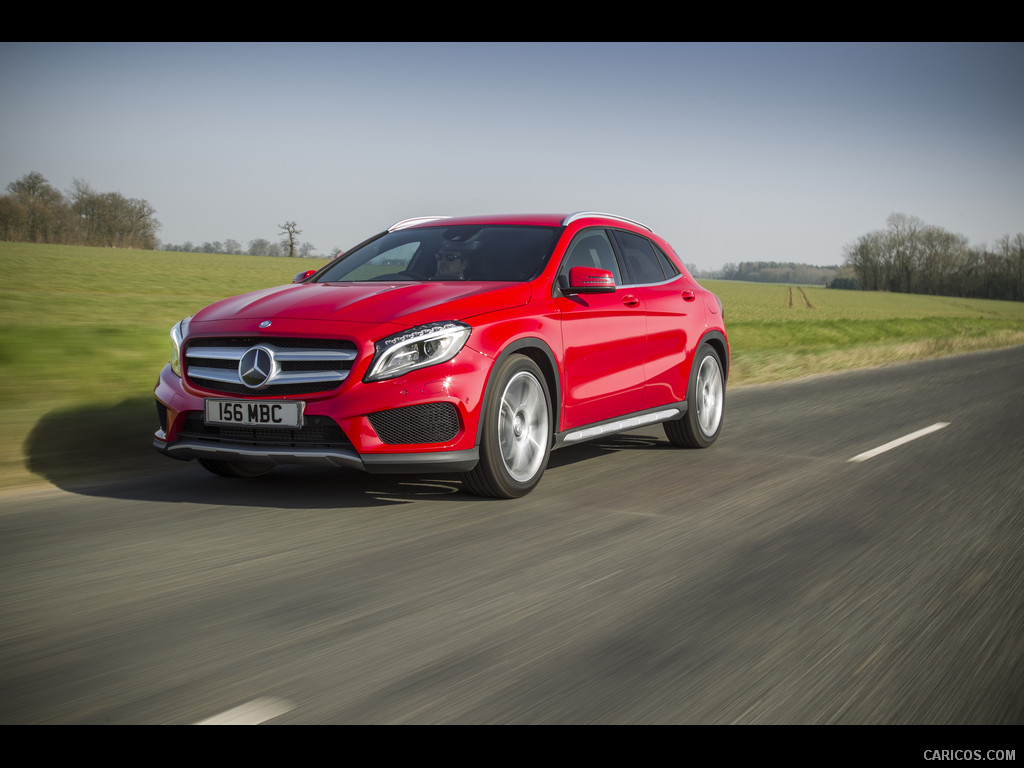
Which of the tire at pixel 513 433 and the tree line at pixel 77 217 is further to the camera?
the tree line at pixel 77 217

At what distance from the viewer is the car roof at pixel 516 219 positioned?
7.29m

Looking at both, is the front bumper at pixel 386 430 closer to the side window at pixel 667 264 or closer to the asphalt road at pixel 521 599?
the asphalt road at pixel 521 599

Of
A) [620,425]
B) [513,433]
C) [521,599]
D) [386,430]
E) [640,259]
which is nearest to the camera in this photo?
[521,599]

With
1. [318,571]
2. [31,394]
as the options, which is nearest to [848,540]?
[318,571]

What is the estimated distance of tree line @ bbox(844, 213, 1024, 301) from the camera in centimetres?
12169

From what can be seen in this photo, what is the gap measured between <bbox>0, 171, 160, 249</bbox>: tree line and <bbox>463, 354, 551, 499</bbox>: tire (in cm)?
6547

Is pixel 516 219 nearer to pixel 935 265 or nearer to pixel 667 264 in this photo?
pixel 667 264

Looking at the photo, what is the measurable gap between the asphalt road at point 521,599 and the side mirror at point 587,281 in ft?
4.33

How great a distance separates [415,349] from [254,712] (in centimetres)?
297

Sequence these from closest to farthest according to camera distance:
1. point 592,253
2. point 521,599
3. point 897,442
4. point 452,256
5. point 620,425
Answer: point 521,599 → point 452,256 → point 620,425 → point 592,253 → point 897,442

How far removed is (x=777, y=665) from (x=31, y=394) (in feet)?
22.8

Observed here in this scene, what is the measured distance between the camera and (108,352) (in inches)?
407

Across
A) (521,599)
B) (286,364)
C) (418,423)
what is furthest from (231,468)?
(521,599)

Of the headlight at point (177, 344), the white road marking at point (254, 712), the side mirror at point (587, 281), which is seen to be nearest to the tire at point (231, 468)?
the headlight at point (177, 344)
